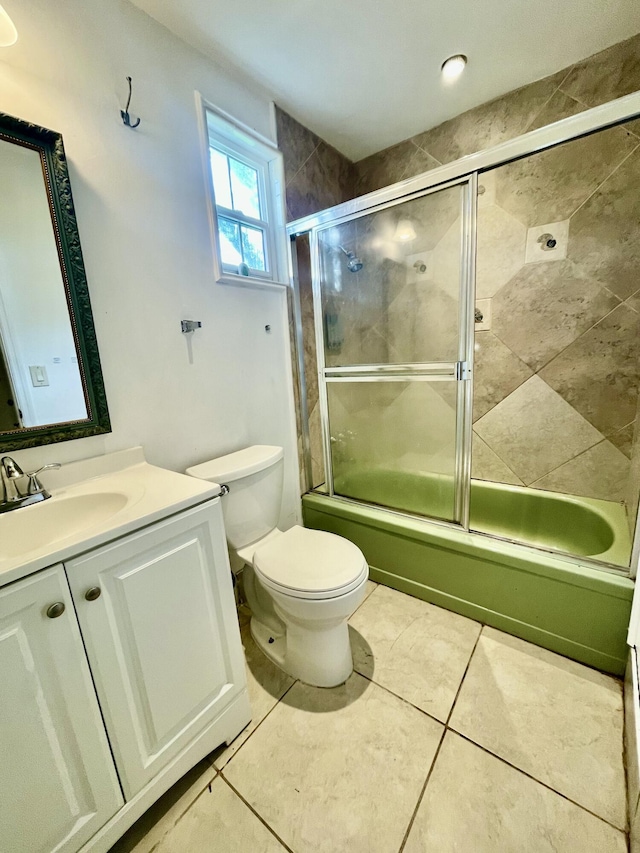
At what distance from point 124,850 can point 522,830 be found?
101cm

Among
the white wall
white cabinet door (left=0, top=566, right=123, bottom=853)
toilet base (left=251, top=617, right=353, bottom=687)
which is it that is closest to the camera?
white cabinet door (left=0, top=566, right=123, bottom=853)

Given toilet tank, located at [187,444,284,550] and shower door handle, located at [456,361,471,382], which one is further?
shower door handle, located at [456,361,471,382]

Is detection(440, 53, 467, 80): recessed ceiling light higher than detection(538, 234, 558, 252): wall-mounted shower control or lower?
higher

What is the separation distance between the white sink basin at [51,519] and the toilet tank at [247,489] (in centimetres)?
31

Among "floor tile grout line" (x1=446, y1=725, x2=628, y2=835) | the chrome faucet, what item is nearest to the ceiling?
the chrome faucet

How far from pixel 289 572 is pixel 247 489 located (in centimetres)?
34

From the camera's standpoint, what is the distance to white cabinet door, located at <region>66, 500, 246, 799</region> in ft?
2.45

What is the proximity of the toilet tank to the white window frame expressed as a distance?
0.79 m

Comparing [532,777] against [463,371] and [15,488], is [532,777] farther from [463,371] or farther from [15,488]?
[15,488]

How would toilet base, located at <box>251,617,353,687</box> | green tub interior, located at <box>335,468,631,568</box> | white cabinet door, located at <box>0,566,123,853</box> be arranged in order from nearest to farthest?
white cabinet door, located at <box>0,566,123,853</box>
toilet base, located at <box>251,617,353,687</box>
green tub interior, located at <box>335,468,631,568</box>

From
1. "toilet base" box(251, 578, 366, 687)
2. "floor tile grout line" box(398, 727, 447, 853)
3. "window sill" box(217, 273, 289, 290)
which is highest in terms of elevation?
"window sill" box(217, 273, 289, 290)

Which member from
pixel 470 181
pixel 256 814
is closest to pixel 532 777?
pixel 256 814

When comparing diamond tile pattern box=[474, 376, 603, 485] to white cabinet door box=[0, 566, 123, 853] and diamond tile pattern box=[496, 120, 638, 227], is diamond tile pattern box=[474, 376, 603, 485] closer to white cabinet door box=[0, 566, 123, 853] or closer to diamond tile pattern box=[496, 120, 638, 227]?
diamond tile pattern box=[496, 120, 638, 227]

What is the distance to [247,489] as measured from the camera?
50.9 inches
